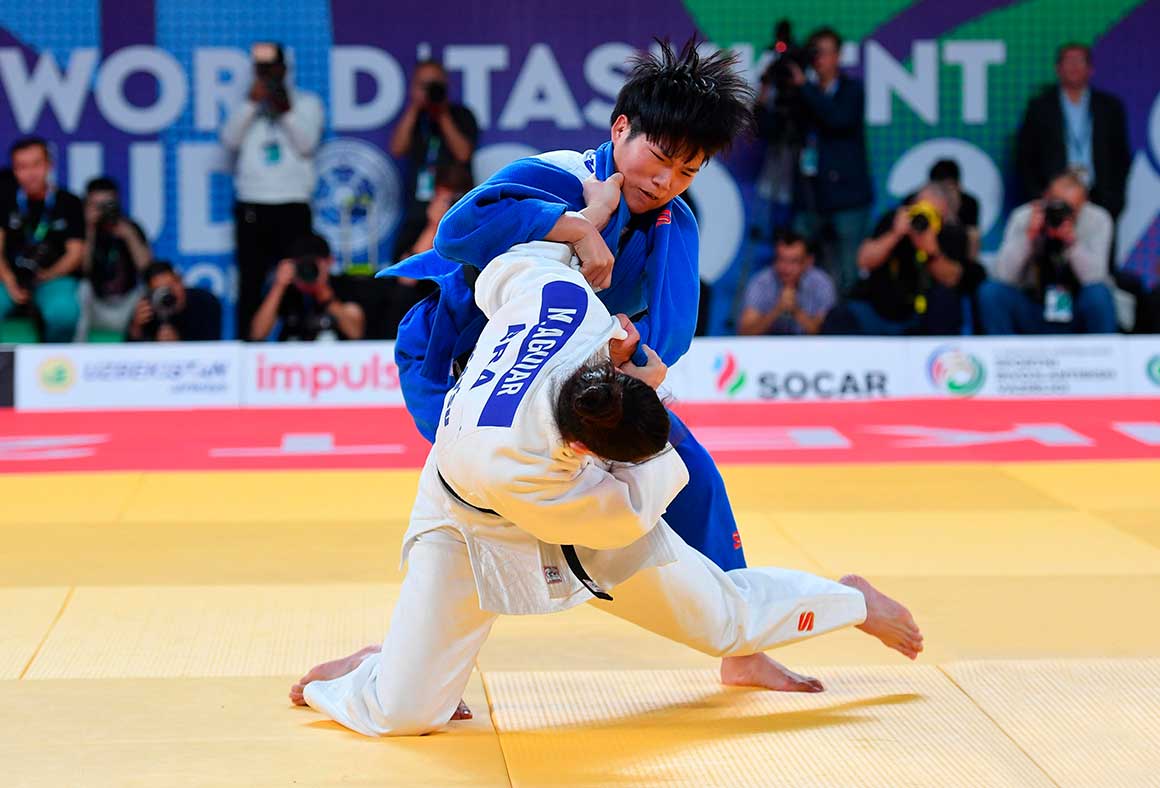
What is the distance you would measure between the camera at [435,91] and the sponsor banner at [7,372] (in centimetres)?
340

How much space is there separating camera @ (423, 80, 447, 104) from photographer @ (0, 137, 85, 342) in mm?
2604

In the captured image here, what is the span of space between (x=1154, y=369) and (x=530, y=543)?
7.88 m

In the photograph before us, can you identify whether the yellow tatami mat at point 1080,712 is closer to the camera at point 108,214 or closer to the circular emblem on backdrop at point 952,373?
the circular emblem on backdrop at point 952,373

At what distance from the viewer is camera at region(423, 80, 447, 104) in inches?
428

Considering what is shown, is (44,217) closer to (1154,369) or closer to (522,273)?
(1154,369)

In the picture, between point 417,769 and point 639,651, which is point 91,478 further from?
point 417,769

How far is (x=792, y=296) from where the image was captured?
10781 mm

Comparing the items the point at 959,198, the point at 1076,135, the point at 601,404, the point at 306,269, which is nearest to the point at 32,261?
the point at 306,269

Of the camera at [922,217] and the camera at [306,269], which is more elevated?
the camera at [922,217]

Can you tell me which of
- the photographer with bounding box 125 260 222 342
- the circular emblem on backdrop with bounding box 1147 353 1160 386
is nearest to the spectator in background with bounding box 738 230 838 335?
the circular emblem on backdrop with bounding box 1147 353 1160 386

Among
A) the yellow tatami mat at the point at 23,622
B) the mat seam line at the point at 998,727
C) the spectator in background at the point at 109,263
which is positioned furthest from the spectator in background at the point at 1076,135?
the yellow tatami mat at the point at 23,622

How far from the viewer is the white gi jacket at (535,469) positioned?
3137 millimetres

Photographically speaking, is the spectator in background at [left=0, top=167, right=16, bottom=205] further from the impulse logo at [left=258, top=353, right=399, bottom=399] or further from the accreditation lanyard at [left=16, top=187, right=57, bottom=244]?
the impulse logo at [left=258, top=353, right=399, bottom=399]

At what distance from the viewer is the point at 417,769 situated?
3363mm
